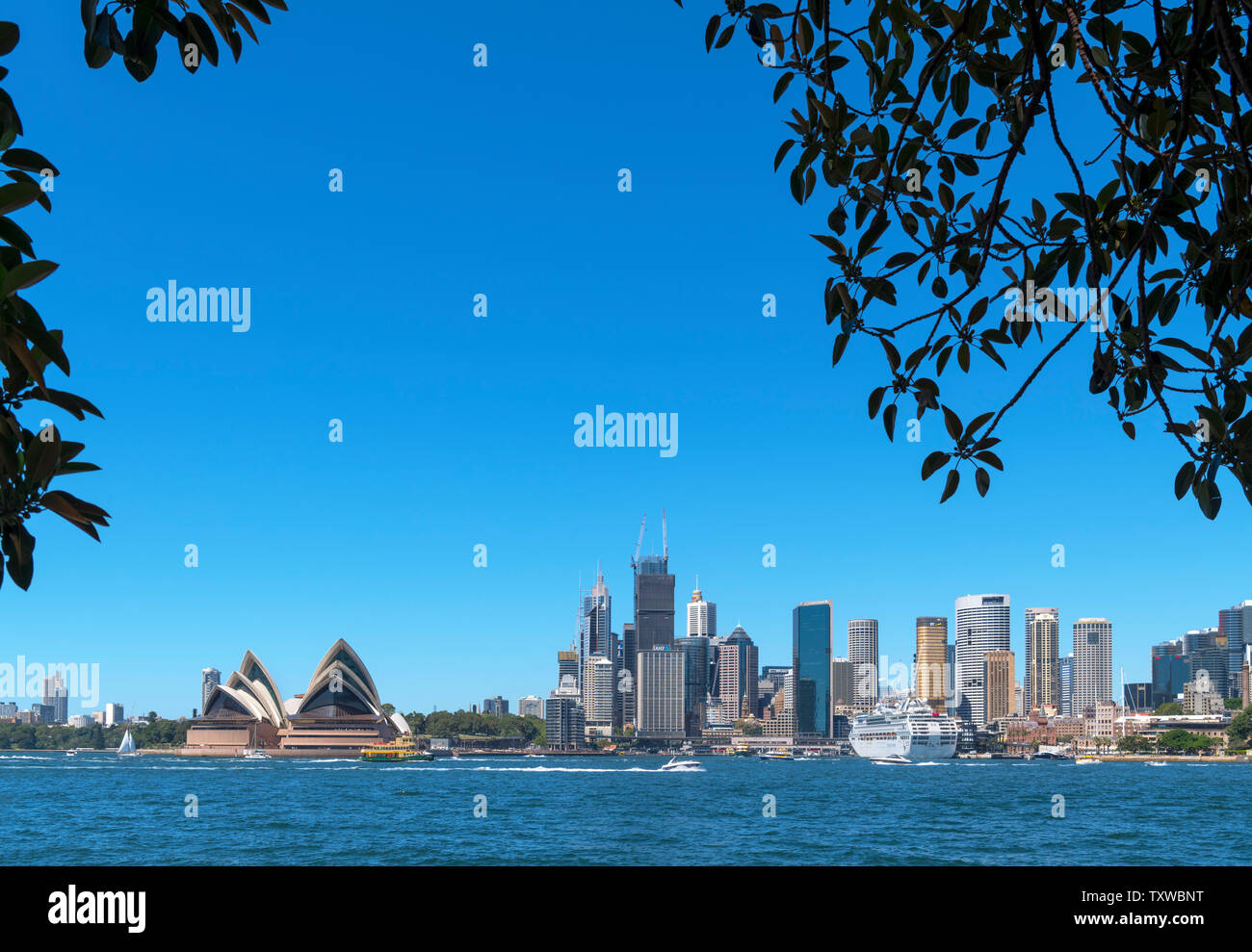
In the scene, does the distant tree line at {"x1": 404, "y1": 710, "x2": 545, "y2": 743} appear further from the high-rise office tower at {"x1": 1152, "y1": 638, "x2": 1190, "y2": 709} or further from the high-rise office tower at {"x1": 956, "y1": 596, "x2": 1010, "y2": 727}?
the high-rise office tower at {"x1": 1152, "y1": 638, "x2": 1190, "y2": 709}

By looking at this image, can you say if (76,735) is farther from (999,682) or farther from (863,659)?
(999,682)

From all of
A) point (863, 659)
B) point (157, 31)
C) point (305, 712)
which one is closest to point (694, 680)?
point (863, 659)

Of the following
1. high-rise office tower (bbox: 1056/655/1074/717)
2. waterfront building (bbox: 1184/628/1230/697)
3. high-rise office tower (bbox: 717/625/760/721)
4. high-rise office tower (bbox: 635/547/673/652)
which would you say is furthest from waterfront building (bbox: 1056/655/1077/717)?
high-rise office tower (bbox: 635/547/673/652)
